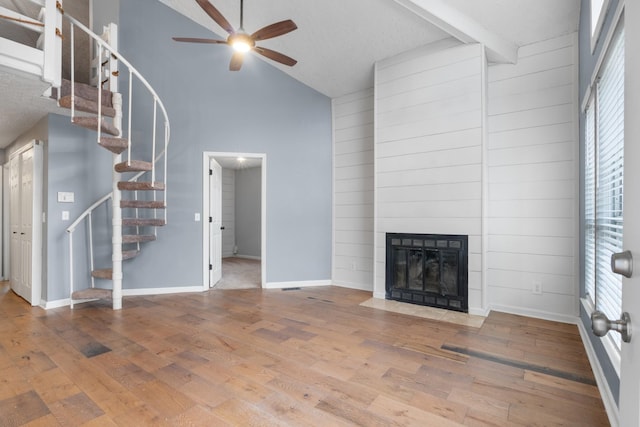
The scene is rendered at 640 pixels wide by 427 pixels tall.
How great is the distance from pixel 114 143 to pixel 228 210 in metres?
5.29

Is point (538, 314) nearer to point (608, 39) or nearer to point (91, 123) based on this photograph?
point (608, 39)

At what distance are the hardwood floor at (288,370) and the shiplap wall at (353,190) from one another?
1.40 m

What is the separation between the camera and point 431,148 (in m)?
3.96

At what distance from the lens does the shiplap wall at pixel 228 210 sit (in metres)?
8.63

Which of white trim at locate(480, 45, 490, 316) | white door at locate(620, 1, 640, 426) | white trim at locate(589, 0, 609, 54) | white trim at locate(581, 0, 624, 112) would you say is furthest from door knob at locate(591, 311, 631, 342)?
white trim at locate(480, 45, 490, 316)

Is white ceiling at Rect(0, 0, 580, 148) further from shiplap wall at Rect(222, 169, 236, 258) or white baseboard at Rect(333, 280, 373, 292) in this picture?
shiplap wall at Rect(222, 169, 236, 258)

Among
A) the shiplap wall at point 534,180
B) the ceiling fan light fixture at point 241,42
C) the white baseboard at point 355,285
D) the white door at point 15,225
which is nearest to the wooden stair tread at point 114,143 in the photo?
the ceiling fan light fixture at point 241,42

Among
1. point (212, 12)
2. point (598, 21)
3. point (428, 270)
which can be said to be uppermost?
point (212, 12)

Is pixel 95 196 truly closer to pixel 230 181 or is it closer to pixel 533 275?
pixel 230 181

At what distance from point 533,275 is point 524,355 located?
1.31 m

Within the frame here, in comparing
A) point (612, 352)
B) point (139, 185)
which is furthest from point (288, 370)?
point (139, 185)

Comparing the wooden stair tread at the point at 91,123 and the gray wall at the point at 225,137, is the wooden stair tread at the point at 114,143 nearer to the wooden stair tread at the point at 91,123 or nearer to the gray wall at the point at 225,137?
the wooden stair tread at the point at 91,123

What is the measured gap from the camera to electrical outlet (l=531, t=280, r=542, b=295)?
3.60 m

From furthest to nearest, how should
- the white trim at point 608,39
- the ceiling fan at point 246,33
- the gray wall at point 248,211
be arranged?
the gray wall at point 248,211 → the ceiling fan at point 246,33 → the white trim at point 608,39
